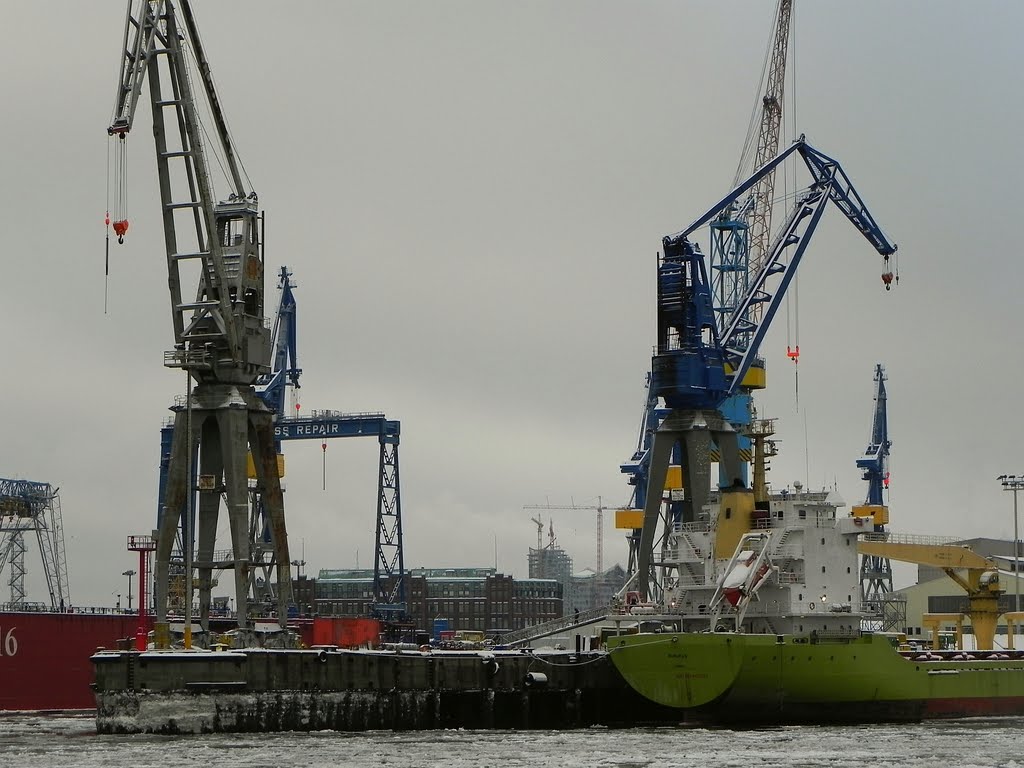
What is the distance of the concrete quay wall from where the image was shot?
2459 inches

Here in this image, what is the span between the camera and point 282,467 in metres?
106

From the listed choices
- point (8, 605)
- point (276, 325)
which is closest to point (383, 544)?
point (276, 325)

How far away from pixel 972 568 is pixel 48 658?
41.9 m

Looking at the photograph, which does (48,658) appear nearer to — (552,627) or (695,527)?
(552,627)

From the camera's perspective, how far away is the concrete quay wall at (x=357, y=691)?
62.5m

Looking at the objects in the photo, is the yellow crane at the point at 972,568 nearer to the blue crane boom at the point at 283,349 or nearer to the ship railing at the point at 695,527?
the ship railing at the point at 695,527

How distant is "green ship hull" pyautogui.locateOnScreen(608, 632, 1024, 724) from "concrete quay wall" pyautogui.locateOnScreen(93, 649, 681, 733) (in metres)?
1.14

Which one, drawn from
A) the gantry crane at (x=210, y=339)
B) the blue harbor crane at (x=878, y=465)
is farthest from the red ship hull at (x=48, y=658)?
the blue harbor crane at (x=878, y=465)

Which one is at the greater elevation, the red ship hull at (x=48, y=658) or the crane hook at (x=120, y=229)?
the crane hook at (x=120, y=229)

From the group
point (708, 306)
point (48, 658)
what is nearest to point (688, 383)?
point (708, 306)

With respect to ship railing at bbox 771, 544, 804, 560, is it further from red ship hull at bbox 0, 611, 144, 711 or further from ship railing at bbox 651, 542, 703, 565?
red ship hull at bbox 0, 611, 144, 711

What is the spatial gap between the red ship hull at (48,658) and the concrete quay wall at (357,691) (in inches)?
614

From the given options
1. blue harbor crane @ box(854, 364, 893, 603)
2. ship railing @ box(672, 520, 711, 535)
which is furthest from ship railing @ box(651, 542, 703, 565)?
blue harbor crane @ box(854, 364, 893, 603)

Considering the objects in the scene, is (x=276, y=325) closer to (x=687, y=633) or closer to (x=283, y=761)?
(x=687, y=633)
